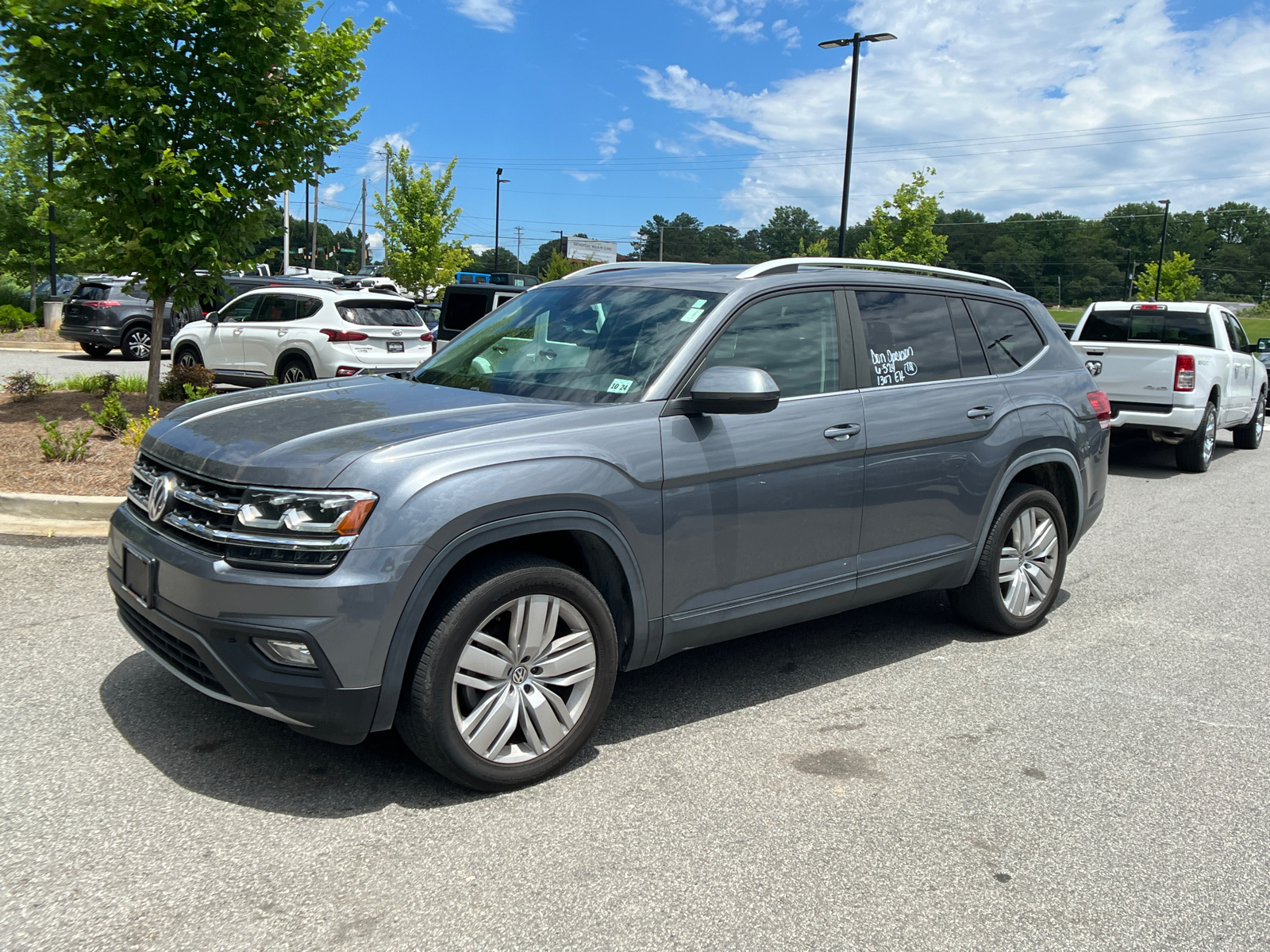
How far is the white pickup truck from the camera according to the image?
11516 millimetres

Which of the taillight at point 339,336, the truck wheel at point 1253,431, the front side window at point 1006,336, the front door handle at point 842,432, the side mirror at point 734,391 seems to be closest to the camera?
the side mirror at point 734,391

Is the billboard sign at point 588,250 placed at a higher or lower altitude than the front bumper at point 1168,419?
higher

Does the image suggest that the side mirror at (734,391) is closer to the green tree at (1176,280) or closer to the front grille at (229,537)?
the front grille at (229,537)

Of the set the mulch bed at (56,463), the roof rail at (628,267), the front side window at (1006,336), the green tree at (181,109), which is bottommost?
the mulch bed at (56,463)

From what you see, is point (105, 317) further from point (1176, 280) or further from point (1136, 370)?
point (1176, 280)

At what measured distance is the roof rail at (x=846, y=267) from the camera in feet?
14.6

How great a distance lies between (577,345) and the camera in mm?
4328

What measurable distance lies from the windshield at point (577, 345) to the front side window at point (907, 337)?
91cm

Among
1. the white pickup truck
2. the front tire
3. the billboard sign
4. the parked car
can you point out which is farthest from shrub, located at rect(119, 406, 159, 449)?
the billboard sign

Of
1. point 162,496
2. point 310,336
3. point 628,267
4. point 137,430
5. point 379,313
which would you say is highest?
point 628,267

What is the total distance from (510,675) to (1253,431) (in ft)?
48.2

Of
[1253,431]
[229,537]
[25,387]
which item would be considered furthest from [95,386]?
[1253,431]

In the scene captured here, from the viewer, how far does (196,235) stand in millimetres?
9359

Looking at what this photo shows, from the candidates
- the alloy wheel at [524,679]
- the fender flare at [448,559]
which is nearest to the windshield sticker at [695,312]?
the fender flare at [448,559]
